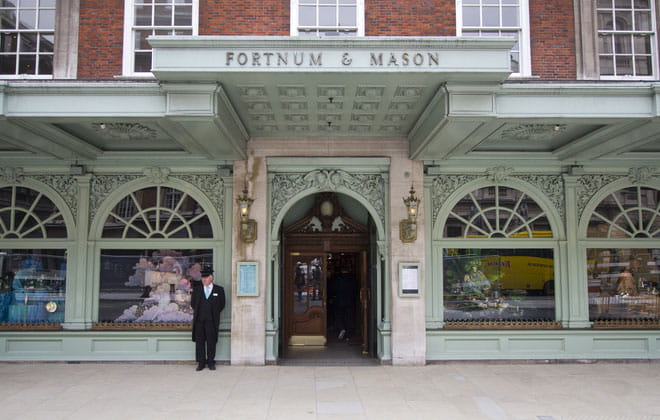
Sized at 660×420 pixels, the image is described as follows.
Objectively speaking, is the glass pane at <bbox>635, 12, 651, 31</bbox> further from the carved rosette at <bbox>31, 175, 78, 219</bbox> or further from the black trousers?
the carved rosette at <bbox>31, 175, 78, 219</bbox>

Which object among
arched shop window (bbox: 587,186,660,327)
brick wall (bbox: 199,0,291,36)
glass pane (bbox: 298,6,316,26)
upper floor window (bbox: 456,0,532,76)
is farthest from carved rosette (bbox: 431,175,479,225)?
brick wall (bbox: 199,0,291,36)

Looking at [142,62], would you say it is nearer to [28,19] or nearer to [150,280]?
[28,19]

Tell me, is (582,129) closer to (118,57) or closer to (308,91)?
(308,91)

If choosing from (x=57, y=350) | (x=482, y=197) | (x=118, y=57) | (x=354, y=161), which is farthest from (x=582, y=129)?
(x=57, y=350)

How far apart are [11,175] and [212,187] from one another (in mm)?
3744

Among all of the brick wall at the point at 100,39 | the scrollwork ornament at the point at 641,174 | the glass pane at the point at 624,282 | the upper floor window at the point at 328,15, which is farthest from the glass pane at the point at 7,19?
the scrollwork ornament at the point at 641,174

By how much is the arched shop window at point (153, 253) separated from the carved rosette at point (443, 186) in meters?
4.24

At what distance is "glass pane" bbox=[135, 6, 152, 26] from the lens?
942 cm

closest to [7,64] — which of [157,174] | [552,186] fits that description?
[157,174]

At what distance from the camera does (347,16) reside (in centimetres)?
934

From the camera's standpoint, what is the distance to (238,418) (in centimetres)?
665

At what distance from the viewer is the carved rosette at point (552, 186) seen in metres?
10.1

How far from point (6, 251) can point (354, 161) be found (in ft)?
22.1

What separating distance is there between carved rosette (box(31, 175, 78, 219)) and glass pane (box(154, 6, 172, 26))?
10.8 feet
